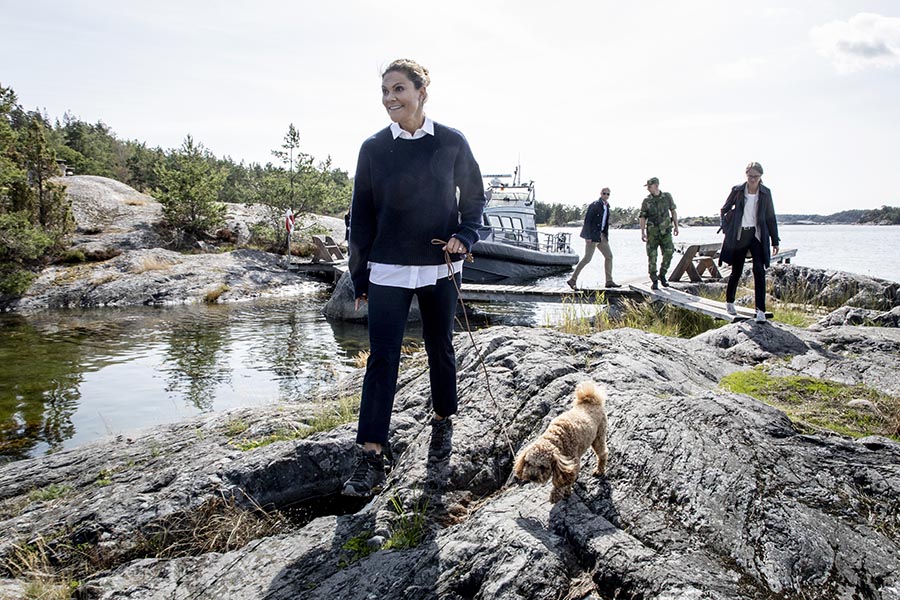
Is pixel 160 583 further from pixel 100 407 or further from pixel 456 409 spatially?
pixel 100 407

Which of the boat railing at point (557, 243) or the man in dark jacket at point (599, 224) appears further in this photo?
the boat railing at point (557, 243)

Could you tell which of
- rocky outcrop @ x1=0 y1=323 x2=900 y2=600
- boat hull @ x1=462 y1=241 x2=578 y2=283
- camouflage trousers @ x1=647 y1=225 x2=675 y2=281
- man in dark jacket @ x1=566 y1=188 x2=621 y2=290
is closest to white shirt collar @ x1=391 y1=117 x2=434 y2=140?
rocky outcrop @ x1=0 y1=323 x2=900 y2=600

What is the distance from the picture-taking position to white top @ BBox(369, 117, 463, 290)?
2816 mm

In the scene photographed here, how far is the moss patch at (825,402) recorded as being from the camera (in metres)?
3.20

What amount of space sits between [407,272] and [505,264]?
17.8 m

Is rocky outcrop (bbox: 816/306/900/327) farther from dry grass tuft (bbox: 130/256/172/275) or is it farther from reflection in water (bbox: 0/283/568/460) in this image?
dry grass tuft (bbox: 130/256/172/275)

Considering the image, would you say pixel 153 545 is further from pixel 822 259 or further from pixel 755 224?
pixel 822 259

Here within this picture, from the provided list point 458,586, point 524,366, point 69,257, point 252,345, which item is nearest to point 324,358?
point 252,345

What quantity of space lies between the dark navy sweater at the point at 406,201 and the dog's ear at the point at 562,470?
116 cm

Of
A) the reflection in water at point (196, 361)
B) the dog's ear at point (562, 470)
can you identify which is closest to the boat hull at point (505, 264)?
the reflection in water at point (196, 361)

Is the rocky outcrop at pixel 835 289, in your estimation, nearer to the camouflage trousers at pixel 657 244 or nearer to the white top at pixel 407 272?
the camouflage trousers at pixel 657 244

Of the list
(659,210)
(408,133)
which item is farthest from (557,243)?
(408,133)

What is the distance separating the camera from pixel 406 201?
2.80 metres

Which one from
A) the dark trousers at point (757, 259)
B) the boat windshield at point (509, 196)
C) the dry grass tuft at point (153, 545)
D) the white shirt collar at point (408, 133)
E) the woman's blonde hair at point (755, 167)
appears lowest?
the dry grass tuft at point (153, 545)
